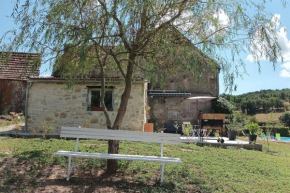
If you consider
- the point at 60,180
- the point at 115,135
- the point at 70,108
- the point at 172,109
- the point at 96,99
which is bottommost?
the point at 60,180

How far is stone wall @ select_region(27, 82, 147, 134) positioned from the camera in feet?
39.5

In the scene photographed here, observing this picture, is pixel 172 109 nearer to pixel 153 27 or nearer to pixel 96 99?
pixel 96 99

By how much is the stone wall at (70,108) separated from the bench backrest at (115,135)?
637 centimetres

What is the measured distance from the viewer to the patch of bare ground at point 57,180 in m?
4.73

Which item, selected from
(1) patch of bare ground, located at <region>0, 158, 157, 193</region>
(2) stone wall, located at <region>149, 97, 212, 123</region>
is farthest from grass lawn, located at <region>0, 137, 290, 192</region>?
(2) stone wall, located at <region>149, 97, 212, 123</region>

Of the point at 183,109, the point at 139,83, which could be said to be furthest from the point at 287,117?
the point at 139,83

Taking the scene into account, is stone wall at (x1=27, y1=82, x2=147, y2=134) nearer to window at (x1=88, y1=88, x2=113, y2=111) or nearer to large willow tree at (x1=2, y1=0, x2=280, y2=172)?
window at (x1=88, y1=88, x2=113, y2=111)

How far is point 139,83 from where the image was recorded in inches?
470

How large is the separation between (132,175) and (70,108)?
283 inches

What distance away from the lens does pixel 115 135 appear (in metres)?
5.55

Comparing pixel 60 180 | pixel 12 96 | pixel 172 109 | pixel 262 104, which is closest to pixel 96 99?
pixel 172 109

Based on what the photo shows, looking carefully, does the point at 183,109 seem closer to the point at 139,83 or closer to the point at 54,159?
the point at 139,83

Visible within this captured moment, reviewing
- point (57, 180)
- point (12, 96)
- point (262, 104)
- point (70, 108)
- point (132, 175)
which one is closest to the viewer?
point (57, 180)

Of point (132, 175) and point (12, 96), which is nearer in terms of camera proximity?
point (132, 175)
